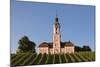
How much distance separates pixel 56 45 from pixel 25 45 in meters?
0.32

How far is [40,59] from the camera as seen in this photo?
6.64 ft

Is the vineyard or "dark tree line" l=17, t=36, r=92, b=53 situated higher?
"dark tree line" l=17, t=36, r=92, b=53

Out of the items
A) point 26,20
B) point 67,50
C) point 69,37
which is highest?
point 26,20

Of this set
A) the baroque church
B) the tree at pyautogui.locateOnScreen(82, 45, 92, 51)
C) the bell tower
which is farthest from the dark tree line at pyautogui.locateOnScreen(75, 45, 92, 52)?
the bell tower

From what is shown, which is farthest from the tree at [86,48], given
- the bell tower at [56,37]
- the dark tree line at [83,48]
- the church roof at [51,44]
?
the bell tower at [56,37]

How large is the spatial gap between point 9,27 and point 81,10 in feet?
2.66

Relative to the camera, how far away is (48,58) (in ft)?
6.72

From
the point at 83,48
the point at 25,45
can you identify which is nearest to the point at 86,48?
the point at 83,48

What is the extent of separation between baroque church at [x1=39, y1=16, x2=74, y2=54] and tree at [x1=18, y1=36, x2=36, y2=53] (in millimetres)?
84

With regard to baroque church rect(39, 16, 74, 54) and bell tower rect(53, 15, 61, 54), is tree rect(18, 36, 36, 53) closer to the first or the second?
baroque church rect(39, 16, 74, 54)

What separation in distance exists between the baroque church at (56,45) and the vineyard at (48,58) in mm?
42

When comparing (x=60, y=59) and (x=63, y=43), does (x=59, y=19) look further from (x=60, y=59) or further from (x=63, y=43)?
(x=60, y=59)

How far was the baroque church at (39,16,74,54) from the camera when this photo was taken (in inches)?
80.3
